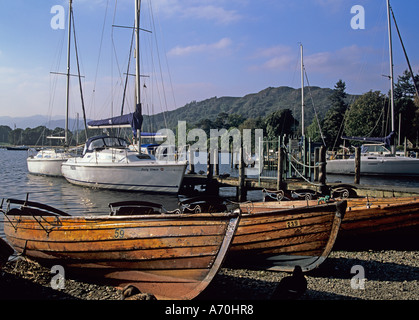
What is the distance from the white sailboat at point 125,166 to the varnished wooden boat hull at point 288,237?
12.1 meters

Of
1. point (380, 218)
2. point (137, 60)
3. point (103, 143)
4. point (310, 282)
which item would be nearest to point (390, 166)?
point (137, 60)

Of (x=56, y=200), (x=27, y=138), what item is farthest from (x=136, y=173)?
(x=27, y=138)

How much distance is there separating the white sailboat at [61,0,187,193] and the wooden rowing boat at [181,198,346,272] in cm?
1206

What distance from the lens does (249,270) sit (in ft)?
27.2

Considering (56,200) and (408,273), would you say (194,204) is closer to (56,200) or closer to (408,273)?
(408,273)

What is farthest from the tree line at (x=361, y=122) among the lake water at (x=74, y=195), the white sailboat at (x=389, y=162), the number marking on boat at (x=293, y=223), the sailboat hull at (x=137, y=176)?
the number marking on boat at (x=293, y=223)

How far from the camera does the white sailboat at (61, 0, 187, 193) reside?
20.2 meters

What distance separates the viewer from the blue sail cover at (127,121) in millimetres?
21609

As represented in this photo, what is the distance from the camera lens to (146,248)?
21.7ft

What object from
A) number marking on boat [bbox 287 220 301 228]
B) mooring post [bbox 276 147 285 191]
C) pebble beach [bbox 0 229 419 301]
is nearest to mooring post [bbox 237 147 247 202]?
mooring post [bbox 276 147 285 191]

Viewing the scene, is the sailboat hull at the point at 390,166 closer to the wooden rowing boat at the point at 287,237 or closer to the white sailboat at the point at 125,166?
the white sailboat at the point at 125,166

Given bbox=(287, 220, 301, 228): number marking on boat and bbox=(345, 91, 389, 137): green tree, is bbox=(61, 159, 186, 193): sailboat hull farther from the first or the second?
bbox=(345, 91, 389, 137): green tree

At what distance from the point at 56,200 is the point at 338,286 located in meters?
17.0
